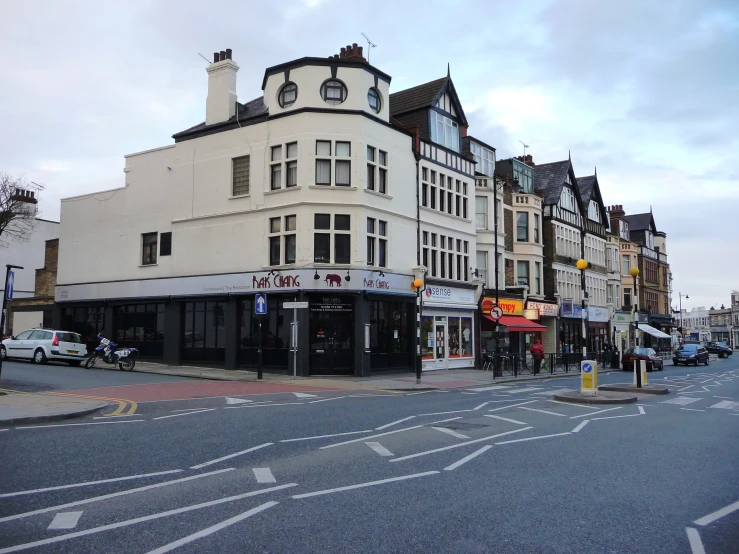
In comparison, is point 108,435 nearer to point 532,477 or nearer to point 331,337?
point 532,477

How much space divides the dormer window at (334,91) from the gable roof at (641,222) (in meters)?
55.9

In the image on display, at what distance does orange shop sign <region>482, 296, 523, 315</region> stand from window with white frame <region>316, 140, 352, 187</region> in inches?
520

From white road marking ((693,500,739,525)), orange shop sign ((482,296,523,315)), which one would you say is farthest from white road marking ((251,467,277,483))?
orange shop sign ((482,296,523,315))

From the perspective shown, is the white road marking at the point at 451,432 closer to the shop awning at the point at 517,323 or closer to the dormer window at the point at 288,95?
the dormer window at the point at 288,95

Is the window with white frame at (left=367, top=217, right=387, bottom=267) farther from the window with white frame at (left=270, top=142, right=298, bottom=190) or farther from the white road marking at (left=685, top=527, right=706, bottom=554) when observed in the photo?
the white road marking at (left=685, top=527, right=706, bottom=554)


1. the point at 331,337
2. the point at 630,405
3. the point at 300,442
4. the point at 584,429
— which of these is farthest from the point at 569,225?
the point at 300,442

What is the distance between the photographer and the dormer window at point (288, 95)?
2742 cm

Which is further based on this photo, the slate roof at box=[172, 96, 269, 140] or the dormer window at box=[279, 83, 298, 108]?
the slate roof at box=[172, 96, 269, 140]

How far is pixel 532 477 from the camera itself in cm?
808

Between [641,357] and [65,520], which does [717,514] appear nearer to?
[65,520]

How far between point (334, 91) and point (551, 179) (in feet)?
89.4

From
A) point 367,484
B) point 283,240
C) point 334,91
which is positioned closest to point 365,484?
point 367,484

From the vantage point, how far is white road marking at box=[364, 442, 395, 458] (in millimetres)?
9461

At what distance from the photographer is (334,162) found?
26875mm
